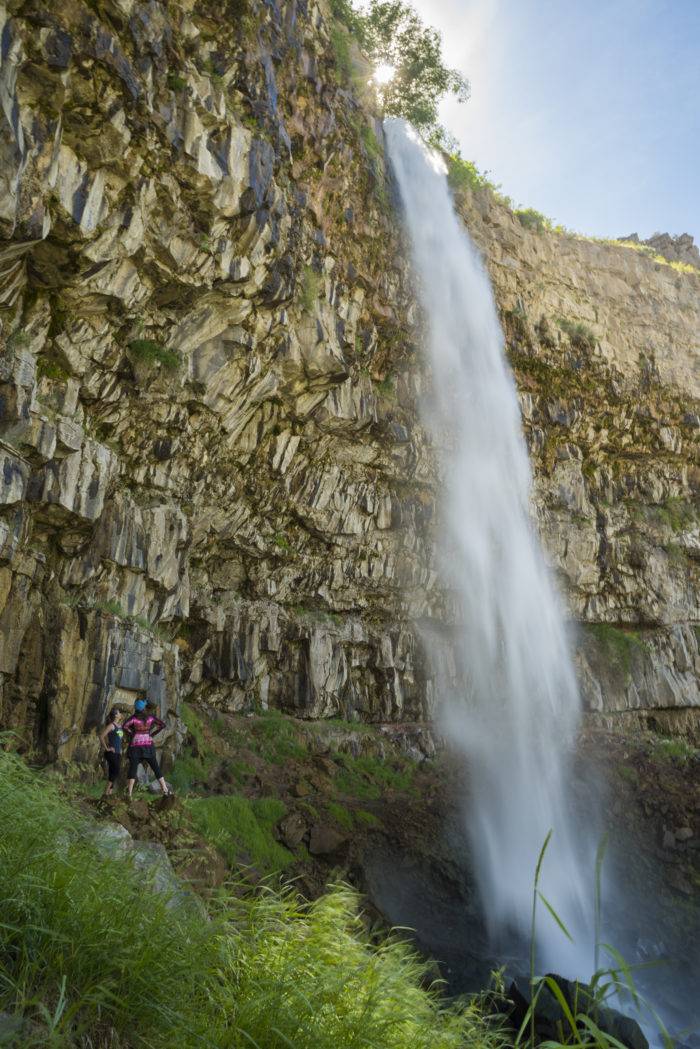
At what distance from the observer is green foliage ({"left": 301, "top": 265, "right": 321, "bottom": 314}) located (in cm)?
1823

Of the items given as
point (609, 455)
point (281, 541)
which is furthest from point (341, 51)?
point (609, 455)

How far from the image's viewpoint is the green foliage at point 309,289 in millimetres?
18234

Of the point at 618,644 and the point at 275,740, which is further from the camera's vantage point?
the point at 618,644

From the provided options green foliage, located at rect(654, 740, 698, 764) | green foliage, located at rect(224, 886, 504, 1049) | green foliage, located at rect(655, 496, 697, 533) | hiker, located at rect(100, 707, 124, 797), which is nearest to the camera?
green foliage, located at rect(224, 886, 504, 1049)

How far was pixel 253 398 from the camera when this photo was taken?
17641 millimetres

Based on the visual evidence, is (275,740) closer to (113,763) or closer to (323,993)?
(113,763)

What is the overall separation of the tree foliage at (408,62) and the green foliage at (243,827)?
93.8 ft

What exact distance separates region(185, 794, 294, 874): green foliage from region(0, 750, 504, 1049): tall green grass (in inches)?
311

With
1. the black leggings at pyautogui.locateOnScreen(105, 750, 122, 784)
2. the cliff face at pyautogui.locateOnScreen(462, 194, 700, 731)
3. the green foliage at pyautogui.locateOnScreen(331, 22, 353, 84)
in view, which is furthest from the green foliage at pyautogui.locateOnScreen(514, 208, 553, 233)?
the black leggings at pyautogui.locateOnScreen(105, 750, 122, 784)

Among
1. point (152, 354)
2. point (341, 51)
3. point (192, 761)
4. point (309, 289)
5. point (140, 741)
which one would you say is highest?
point (341, 51)

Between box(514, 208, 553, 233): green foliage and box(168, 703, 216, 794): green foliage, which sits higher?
box(514, 208, 553, 233): green foliage

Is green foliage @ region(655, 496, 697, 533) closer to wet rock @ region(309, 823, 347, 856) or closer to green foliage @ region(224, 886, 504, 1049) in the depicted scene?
wet rock @ region(309, 823, 347, 856)

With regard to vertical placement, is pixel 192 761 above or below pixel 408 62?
below

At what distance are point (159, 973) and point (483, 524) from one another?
23511 millimetres
